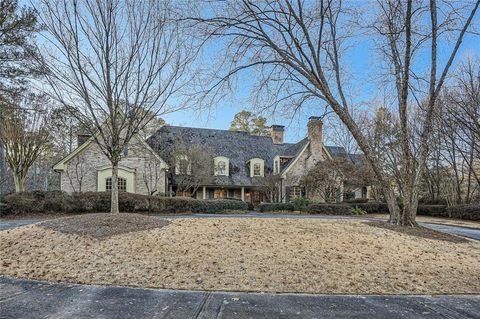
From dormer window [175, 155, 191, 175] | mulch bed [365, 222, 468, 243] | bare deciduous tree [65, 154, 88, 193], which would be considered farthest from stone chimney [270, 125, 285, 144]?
mulch bed [365, 222, 468, 243]

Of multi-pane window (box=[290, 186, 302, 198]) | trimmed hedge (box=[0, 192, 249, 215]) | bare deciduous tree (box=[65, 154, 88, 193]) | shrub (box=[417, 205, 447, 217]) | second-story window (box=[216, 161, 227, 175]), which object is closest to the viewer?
trimmed hedge (box=[0, 192, 249, 215])

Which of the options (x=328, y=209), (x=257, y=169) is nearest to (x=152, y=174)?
(x=257, y=169)

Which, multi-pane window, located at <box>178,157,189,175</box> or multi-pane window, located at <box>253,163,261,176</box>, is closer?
multi-pane window, located at <box>178,157,189,175</box>

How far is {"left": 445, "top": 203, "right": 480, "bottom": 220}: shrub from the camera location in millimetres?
18281

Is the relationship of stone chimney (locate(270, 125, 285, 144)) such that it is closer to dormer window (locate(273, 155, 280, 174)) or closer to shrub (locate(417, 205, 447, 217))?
dormer window (locate(273, 155, 280, 174))

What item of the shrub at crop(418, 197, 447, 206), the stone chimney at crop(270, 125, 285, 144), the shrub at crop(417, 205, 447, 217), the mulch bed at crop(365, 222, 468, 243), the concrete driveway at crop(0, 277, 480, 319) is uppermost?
the stone chimney at crop(270, 125, 285, 144)

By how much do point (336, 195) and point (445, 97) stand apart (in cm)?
987

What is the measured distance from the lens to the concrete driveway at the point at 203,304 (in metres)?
3.43

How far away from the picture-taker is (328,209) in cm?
2077

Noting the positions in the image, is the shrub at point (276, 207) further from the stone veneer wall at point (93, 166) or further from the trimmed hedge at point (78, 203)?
the stone veneer wall at point (93, 166)

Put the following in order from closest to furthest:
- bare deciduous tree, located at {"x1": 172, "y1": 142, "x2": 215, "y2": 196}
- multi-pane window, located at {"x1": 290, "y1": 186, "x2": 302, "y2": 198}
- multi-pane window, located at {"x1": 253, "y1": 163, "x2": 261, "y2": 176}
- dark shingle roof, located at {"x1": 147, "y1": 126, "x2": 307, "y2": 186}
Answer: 1. bare deciduous tree, located at {"x1": 172, "y1": 142, "x2": 215, "y2": 196}
2. dark shingle roof, located at {"x1": 147, "y1": 126, "x2": 307, "y2": 186}
3. multi-pane window, located at {"x1": 290, "y1": 186, "x2": 302, "y2": 198}
4. multi-pane window, located at {"x1": 253, "y1": 163, "x2": 261, "y2": 176}

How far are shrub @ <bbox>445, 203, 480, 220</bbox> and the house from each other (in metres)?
9.20

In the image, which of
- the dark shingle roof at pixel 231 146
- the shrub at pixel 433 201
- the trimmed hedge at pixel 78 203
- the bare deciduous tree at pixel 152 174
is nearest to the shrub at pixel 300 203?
the dark shingle roof at pixel 231 146

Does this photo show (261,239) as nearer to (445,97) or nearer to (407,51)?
(407,51)
